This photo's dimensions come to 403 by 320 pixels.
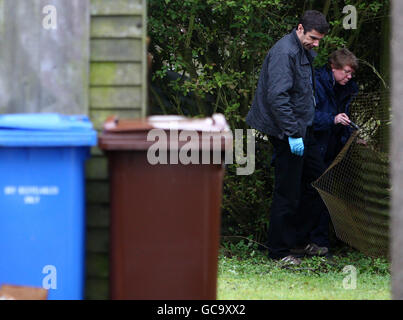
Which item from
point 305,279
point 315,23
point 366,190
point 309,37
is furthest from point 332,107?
point 305,279

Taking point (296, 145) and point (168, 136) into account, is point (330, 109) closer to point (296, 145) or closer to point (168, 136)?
point (296, 145)

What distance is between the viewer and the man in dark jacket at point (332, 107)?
260 inches

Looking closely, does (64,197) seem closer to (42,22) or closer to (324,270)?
(42,22)

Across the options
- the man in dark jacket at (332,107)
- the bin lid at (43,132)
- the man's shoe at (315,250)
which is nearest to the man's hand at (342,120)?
the man in dark jacket at (332,107)

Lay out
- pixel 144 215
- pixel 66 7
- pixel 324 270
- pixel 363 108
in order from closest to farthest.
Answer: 1. pixel 144 215
2. pixel 66 7
3. pixel 324 270
4. pixel 363 108

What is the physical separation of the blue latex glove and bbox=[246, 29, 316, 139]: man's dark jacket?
Answer: 0.14ft

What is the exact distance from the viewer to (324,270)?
20.4 ft

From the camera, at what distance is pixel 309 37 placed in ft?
19.9

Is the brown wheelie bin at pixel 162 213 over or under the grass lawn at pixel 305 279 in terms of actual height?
over

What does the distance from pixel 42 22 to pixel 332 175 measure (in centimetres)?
317

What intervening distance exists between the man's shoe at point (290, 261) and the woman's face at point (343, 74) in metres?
1.65

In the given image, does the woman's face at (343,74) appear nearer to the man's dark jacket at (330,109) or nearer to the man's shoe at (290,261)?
the man's dark jacket at (330,109)

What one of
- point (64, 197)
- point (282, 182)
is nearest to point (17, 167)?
point (64, 197)

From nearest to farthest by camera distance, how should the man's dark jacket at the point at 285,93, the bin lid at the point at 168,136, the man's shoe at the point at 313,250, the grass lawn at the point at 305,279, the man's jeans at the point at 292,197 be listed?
the bin lid at the point at 168,136 → the grass lawn at the point at 305,279 → the man's dark jacket at the point at 285,93 → the man's jeans at the point at 292,197 → the man's shoe at the point at 313,250
